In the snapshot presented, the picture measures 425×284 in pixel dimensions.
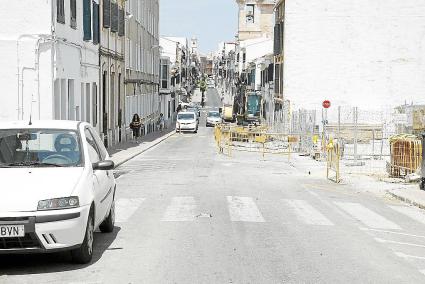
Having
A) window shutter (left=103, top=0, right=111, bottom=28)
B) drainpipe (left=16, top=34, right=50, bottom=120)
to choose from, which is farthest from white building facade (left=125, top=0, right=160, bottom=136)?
drainpipe (left=16, top=34, right=50, bottom=120)

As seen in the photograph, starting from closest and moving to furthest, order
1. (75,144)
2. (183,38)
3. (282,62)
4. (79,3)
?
1. (75,144)
2. (79,3)
3. (282,62)
4. (183,38)

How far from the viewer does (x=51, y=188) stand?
→ 7953mm

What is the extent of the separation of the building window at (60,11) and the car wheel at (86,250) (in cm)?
1596

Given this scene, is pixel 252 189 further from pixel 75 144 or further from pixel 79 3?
pixel 79 3

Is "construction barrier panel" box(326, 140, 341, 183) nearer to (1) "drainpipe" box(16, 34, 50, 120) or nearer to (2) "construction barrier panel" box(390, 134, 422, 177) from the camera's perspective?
(2) "construction barrier panel" box(390, 134, 422, 177)

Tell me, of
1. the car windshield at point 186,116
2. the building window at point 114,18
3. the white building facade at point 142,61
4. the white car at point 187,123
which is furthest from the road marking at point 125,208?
the car windshield at point 186,116

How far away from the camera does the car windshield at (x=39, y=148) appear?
888 cm

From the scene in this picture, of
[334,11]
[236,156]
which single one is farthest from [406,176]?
[334,11]

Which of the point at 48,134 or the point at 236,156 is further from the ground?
the point at 48,134

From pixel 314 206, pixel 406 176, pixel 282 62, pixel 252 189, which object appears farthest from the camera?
pixel 282 62

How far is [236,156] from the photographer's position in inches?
1278

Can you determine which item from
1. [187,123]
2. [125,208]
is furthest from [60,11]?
[187,123]

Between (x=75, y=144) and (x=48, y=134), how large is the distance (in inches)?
16.0

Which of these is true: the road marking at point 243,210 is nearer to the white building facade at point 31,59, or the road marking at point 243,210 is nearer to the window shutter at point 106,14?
the white building facade at point 31,59
